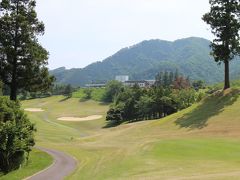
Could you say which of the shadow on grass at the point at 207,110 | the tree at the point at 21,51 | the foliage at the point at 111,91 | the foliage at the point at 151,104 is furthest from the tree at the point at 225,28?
the foliage at the point at 111,91

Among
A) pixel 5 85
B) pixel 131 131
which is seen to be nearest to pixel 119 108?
pixel 131 131

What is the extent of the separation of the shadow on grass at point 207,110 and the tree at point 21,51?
21.1m

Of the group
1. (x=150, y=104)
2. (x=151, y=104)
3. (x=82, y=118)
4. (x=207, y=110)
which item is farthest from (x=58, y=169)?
(x=82, y=118)

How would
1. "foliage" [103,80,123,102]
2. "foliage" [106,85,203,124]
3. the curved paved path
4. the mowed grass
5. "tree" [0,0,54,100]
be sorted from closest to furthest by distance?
the mowed grass
the curved paved path
"tree" [0,0,54,100]
"foliage" [106,85,203,124]
"foliage" [103,80,123,102]

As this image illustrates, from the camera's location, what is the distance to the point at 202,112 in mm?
59406

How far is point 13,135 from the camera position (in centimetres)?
3347

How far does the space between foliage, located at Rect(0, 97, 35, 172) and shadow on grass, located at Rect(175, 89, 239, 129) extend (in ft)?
79.7

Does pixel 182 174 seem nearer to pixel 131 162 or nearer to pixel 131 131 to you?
pixel 131 162

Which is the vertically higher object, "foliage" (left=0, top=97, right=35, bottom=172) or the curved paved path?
"foliage" (left=0, top=97, right=35, bottom=172)

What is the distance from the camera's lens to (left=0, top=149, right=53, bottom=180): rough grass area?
3214cm

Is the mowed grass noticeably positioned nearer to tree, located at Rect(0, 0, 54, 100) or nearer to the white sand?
tree, located at Rect(0, 0, 54, 100)

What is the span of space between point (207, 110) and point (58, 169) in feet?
99.4

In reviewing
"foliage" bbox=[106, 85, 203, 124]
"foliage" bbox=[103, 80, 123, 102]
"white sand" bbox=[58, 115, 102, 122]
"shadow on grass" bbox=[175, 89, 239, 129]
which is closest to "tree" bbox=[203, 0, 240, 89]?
"shadow on grass" bbox=[175, 89, 239, 129]

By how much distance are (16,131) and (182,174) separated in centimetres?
1364
